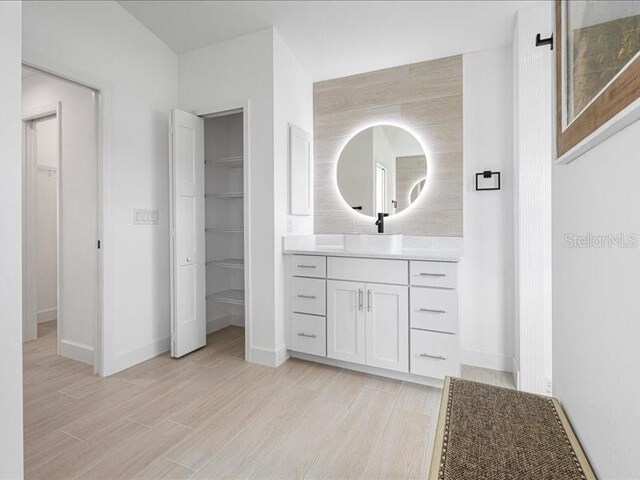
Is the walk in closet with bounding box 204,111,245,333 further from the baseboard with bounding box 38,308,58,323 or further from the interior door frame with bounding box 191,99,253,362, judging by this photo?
the baseboard with bounding box 38,308,58,323

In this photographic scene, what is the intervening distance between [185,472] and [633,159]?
75.8 inches

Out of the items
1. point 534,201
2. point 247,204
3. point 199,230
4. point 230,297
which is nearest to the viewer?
point 534,201

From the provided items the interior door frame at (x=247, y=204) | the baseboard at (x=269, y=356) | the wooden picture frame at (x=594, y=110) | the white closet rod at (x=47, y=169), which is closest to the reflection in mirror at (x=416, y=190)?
the interior door frame at (x=247, y=204)

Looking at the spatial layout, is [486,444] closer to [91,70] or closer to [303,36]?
[303,36]

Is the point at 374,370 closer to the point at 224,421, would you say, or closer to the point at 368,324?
the point at 368,324

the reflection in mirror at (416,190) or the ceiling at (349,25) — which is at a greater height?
the ceiling at (349,25)

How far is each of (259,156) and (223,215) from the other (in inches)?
49.3

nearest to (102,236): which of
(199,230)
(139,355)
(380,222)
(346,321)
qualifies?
(199,230)

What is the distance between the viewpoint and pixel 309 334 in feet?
9.08

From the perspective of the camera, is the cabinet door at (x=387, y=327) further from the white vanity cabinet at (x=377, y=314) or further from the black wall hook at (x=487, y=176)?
the black wall hook at (x=487, y=176)

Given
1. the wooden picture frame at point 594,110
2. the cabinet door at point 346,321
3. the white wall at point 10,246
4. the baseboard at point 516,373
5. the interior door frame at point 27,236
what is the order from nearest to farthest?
the wooden picture frame at point 594,110
the white wall at point 10,246
the baseboard at point 516,373
the cabinet door at point 346,321
the interior door frame at point 27,236

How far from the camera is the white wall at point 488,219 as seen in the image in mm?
2666

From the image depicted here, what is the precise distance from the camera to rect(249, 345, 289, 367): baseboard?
2748mm

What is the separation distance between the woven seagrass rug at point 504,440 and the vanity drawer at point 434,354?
1272mm
